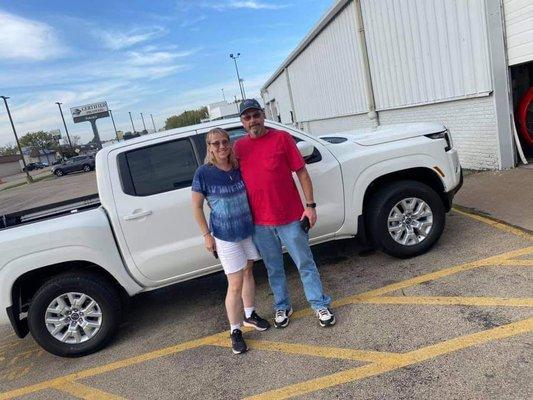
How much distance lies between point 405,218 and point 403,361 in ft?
6.01

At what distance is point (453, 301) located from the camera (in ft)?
12.2

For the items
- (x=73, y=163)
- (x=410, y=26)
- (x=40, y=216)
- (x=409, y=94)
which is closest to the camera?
(x=40, y=216)

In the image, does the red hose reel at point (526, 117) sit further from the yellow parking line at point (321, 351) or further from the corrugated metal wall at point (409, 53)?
the yellow parking line at point (321, 351)

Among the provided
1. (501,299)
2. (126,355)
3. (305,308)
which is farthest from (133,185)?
(501,299)

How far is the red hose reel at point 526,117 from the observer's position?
26.1 feet

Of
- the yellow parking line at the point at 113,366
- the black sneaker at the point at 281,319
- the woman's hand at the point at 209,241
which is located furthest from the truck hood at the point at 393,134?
the yellow parking line at the point at 113,366

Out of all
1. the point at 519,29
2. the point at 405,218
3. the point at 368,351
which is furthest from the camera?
the point at 519,29

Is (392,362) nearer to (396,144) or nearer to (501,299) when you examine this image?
(501,299)

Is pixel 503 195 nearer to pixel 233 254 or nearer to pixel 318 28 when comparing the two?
pixel 233 254

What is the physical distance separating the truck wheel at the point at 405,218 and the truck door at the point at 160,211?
1.69 m

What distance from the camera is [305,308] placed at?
4141mm

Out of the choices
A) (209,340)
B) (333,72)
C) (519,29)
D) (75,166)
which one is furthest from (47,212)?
(75,166)

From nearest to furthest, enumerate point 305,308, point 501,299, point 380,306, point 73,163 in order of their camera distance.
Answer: point 501,299, point 380,306, point 305,308, point 73,163

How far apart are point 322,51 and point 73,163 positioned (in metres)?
32.2
